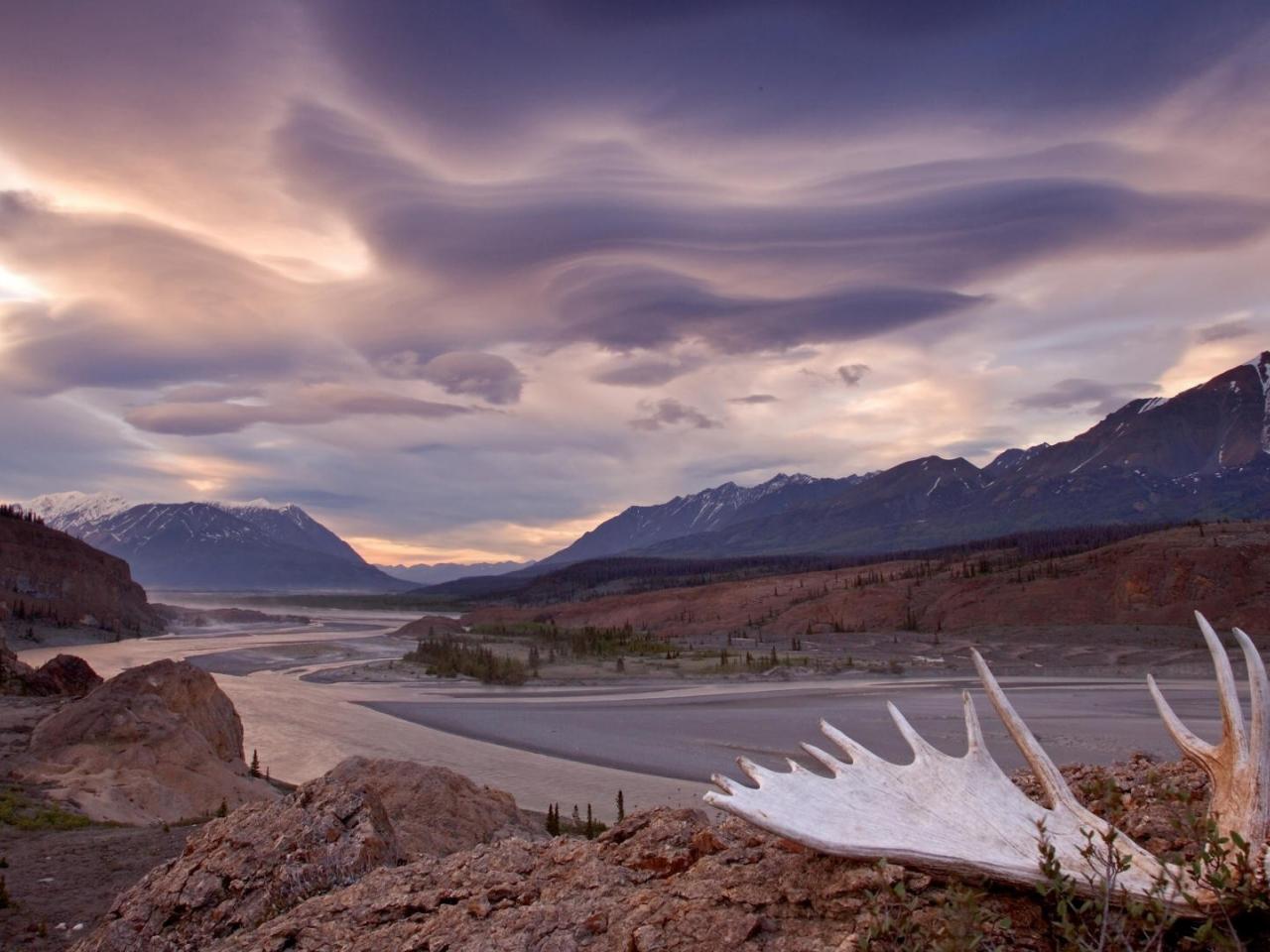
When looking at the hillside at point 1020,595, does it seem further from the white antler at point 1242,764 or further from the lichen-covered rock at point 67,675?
the white antler at point 1242,764

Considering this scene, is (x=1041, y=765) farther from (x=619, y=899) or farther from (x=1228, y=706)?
(x=619, y=899)

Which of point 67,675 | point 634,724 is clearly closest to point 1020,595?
point 634,724

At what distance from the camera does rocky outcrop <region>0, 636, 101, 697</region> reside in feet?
80.5

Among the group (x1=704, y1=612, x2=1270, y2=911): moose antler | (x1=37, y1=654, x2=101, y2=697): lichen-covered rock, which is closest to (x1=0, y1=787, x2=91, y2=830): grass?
(x1=37, y1=654, x2=101, y2=697): lichen-covered rock

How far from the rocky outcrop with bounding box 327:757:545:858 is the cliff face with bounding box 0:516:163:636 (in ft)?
233

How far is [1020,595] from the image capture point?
59250 mm

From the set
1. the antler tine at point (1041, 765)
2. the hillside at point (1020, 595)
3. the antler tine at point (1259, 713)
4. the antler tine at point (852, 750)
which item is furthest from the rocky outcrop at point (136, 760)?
the hillside at point (1020, 595)

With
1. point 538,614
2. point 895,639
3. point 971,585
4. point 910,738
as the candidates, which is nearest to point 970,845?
point 910,738

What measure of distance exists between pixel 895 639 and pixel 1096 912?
5545 cm

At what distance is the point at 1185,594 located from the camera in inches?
2093

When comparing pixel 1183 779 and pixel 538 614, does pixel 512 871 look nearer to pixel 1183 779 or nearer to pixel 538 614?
pixel 1183 779

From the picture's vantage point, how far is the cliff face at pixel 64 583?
7488cm

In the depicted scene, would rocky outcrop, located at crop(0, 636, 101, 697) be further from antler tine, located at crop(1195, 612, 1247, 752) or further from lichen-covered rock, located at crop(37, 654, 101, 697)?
antler tine, located at crop(1195, 612, 1247, 752)

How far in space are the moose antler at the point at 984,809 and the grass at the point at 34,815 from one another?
522 inches
